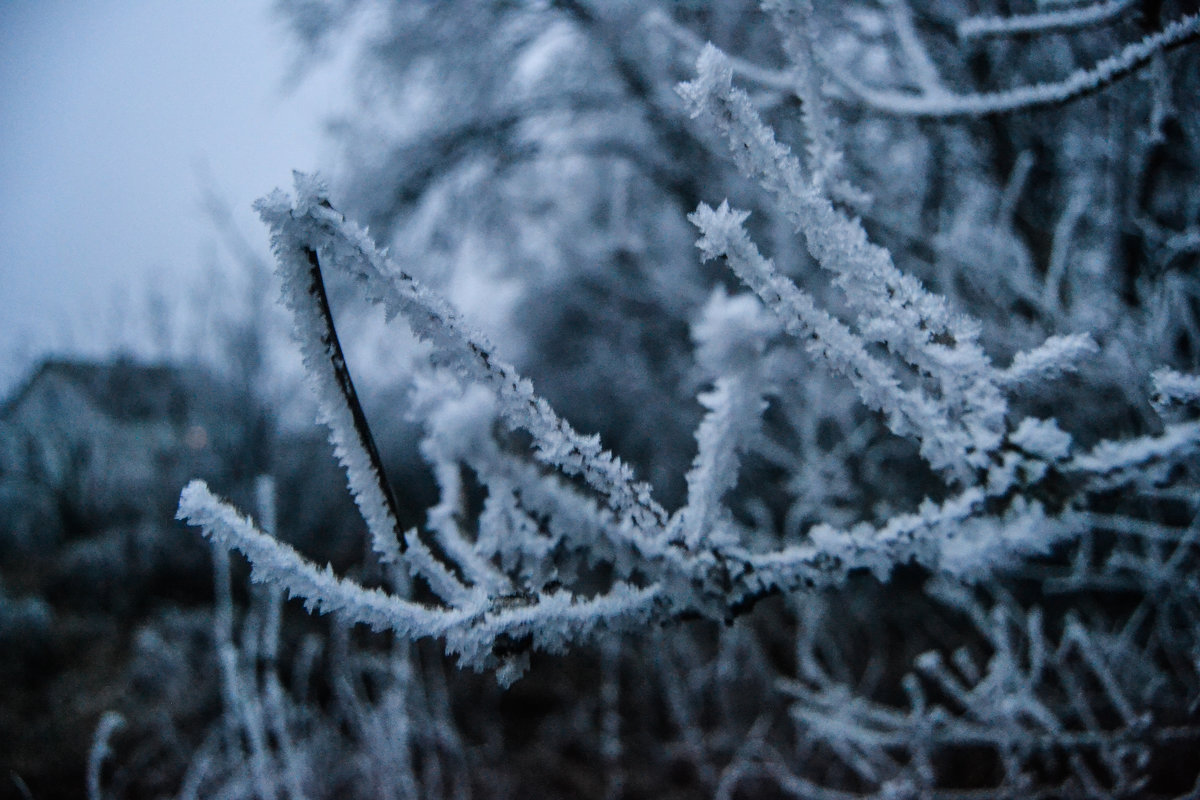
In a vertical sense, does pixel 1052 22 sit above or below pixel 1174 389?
above

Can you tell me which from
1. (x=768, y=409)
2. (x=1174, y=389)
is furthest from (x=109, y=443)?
(x=1174, y=389)

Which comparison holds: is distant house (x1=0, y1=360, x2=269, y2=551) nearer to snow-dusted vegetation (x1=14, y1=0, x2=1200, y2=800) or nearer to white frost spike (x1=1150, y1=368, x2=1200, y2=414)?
snow-dusted vegetation (x1=14, y1=0, x2=1200, y2=800)

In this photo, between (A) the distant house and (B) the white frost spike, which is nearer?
(B) the white frost spike

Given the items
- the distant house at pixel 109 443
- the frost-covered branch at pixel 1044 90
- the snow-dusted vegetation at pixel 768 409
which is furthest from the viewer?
the distant house at pixel 109 443

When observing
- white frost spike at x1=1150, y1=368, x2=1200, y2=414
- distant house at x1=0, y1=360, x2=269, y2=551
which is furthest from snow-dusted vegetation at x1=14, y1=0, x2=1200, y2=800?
distant house at x1=0, y1=360, x2=269, y2=551

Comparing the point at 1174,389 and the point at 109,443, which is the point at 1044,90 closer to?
the point at 1174,389

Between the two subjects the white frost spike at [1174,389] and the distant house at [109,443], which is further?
the distant house at [109,443]

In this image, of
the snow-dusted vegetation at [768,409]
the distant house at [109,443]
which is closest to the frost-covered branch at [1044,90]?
the snow-dusted vegetation at [768,409]

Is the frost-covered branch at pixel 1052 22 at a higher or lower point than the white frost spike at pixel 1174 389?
higher

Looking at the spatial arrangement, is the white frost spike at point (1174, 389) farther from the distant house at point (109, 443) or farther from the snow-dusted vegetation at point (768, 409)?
the distant house at point (109, 443)
